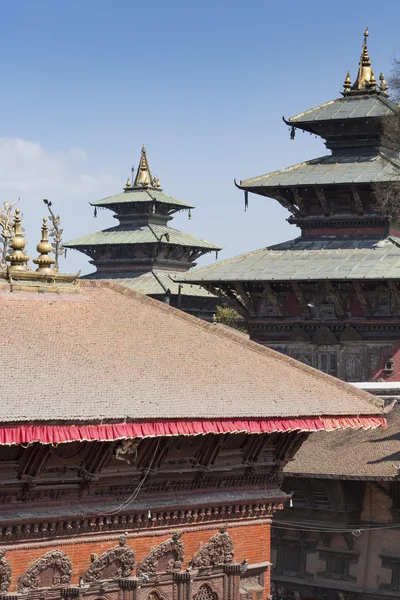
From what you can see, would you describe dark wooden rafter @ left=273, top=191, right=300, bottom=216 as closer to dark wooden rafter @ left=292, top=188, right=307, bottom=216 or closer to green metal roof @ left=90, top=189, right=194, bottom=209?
dark wooden rafter @ left=292, top=188, right=307, bottom=216

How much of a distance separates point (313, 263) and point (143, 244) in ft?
83.1

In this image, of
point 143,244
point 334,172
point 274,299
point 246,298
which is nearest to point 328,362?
point 274,299

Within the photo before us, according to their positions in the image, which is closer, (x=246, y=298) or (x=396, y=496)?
(x=396, y=496)

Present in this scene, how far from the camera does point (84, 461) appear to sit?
17156mm

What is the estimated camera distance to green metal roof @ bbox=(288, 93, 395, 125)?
135ft

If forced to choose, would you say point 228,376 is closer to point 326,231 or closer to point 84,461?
point 84,461

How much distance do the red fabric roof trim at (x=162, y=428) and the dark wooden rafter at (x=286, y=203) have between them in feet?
73.2

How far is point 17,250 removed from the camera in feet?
62.6

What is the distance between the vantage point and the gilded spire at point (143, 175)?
68.2 m

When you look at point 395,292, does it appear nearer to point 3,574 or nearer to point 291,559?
point 291,559

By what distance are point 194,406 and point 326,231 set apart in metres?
24.4

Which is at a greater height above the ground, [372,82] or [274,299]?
[372,82]

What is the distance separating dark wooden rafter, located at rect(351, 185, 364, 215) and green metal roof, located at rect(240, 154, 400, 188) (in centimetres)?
37

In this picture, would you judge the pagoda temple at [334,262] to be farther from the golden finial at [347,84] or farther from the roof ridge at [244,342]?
the roof ridge at [244,342]
